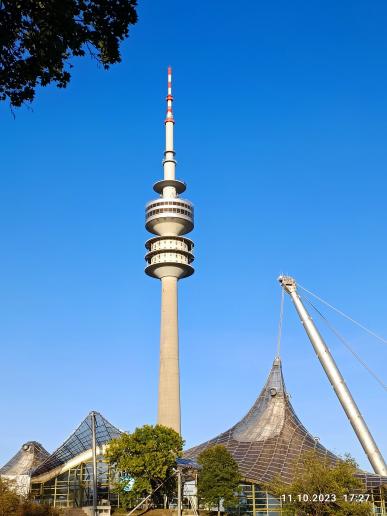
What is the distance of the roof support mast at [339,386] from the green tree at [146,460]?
1666 cm

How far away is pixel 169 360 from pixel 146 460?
4013 cm

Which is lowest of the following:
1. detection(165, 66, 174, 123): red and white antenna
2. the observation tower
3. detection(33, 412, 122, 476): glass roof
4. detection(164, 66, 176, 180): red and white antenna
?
detection(33, 412, 122, 476): glass roof

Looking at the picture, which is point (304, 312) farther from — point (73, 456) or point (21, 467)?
point (21, 467)

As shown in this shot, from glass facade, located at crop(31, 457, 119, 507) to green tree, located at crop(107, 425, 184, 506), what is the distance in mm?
11041

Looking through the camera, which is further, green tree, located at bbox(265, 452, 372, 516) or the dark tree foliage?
green tree, located at bbox(265, 452, 372, 516)

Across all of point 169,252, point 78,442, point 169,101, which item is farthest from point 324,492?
point 169,101

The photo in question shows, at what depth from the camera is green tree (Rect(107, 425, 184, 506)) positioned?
58469mm

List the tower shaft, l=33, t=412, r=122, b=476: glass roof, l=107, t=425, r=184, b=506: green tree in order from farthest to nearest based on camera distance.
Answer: the tower shaft, l=33, t=412, r=122, b=476: glass roof, l=107, t=425, r=184, b=506: green tree

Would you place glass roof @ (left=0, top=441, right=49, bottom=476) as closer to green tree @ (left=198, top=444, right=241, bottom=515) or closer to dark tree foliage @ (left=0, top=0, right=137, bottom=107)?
green tree @ (left=198, top=444, right=241, bottom=515)

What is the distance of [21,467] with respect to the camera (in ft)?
295

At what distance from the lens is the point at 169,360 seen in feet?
323

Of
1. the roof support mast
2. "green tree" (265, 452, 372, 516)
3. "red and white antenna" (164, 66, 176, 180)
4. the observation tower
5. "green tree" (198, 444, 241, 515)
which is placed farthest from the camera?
"red and white antenna" (164, 66, 176, 180)

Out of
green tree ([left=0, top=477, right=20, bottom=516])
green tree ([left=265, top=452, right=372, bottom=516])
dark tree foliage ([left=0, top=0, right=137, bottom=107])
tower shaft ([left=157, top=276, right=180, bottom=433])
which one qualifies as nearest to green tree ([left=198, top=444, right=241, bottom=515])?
green tree ([left=265, top=452, right=372, bottom=516])

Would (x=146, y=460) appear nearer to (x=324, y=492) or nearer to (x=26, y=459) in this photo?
(x=324, y=492)
